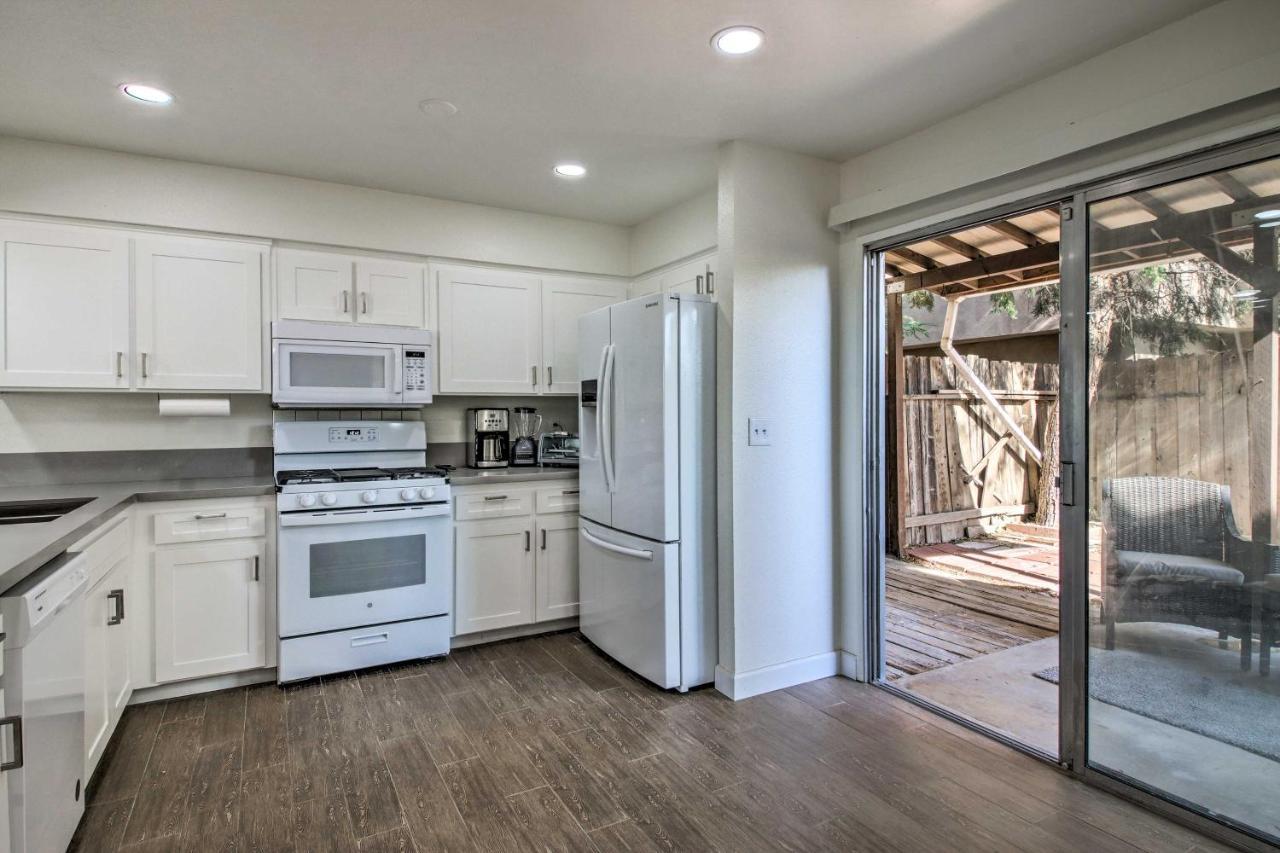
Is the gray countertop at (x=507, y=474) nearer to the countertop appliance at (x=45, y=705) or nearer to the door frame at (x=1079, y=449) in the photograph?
the countertop appliance at (x=45, y=705)

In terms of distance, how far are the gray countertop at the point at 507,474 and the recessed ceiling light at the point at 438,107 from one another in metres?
1.69

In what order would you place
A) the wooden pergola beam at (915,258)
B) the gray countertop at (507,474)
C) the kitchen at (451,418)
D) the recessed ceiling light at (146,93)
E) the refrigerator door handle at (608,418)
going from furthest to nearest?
the wooden pergola beam at (915,258)
the gray countertop at (507,474)
the refrigerator door handle at (608,418)
the recessed ceiling light at (146,93)
the kitchen at (451,418)

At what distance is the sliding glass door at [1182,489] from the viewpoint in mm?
1952

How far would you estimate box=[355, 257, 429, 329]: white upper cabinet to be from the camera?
11.8ft

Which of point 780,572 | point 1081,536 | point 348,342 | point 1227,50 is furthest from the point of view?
point 348,342

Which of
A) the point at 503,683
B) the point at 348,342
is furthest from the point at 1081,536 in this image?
the point at 348,342

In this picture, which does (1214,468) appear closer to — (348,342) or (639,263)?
(639,263)

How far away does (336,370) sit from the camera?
136 inches

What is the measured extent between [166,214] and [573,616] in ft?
9.29

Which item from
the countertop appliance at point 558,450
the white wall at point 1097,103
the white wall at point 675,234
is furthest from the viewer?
the countertop appliance at point 558,450

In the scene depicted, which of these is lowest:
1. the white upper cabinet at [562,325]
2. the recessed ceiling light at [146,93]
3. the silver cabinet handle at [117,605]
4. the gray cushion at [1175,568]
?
the silver cabinet handle at [117,605]

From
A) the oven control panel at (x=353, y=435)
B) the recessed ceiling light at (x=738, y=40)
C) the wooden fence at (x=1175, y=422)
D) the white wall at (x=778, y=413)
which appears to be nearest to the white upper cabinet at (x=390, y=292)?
the oven control panel at (x=353, y=435)

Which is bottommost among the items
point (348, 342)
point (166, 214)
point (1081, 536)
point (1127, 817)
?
point (1127, 817)

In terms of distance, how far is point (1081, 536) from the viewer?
2336 mm
